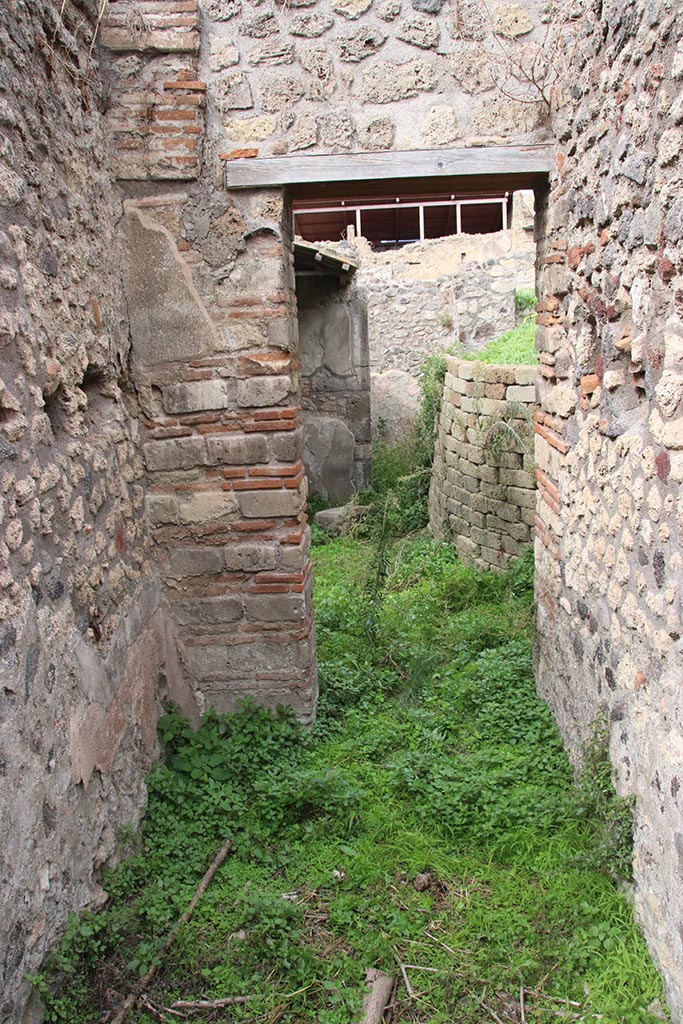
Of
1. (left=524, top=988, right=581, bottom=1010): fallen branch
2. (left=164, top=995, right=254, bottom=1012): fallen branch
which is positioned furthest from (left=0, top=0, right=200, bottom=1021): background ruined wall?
(left=524, top=988, right=581, bottom=1010): fallen branch

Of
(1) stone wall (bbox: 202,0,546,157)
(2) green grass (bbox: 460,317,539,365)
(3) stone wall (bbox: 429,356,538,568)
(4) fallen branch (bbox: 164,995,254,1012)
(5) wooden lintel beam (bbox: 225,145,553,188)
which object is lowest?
(4) fallen branch (bbox: 164,995,254,1012)

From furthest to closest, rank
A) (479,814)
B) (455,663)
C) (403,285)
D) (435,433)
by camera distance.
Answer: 1. (403,285)
2. (435,433)
3. (455,663)
4. (479,814)

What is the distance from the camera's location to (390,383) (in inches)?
487

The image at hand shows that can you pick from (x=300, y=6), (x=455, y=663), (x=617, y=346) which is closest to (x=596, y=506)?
(x=617, y=346)

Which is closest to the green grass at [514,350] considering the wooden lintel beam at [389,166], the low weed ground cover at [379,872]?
the wooden lintel beam at [389,166]

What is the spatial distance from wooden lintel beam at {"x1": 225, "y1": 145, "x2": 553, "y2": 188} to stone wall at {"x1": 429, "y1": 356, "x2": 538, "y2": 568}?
273 cm

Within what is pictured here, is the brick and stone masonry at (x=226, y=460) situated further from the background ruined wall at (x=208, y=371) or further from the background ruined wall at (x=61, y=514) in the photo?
the background ruined wall at (x=61, y=514)

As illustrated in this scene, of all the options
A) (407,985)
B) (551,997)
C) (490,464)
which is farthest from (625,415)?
(490,464)

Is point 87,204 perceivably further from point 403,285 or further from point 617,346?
point 403,285

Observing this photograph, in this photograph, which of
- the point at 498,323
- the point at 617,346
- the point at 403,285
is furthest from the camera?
the point at 403,285

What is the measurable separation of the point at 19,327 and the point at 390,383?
1013 cm

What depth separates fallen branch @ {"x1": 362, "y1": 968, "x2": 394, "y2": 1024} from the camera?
2.65 m

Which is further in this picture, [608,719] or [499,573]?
[499,573]

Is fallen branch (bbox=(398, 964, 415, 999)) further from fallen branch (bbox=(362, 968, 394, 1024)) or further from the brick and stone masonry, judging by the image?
the brick and stone masonry
